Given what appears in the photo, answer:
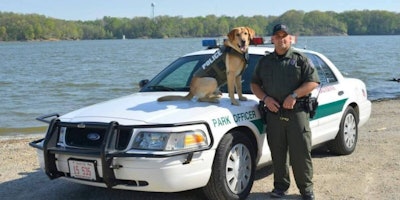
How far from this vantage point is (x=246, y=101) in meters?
5.23

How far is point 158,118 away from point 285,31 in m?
1.44

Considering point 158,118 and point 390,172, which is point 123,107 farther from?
point 390,172

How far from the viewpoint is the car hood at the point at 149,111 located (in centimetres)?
449

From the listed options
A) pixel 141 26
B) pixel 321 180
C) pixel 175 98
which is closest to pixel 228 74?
pixel 175 98

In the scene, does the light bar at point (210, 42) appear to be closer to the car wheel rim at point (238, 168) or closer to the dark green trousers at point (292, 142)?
the dark green trousers at point (292, 142)

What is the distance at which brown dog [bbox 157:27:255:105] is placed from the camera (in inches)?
199

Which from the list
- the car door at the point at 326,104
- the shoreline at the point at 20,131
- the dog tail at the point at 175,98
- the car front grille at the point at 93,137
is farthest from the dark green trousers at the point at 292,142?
the shoreline at the point at 20,131

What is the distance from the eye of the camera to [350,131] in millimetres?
6926

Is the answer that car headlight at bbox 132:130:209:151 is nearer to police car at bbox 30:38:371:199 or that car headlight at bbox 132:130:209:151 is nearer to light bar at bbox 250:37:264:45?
police car at bbox 30:38:371:199

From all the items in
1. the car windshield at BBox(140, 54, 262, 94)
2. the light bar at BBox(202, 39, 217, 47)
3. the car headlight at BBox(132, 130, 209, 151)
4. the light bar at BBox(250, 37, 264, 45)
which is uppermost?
the light bar at BBox(250, 37, 264, 45)

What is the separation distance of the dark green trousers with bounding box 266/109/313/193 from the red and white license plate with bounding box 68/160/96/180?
67.7 inches

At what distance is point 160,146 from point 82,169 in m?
0.72

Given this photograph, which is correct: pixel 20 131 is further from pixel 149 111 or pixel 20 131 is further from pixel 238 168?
pixel 238 168

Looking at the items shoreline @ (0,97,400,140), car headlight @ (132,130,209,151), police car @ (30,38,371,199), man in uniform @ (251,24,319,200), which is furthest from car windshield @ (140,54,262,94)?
shoreline @ (0,97,400,140)
